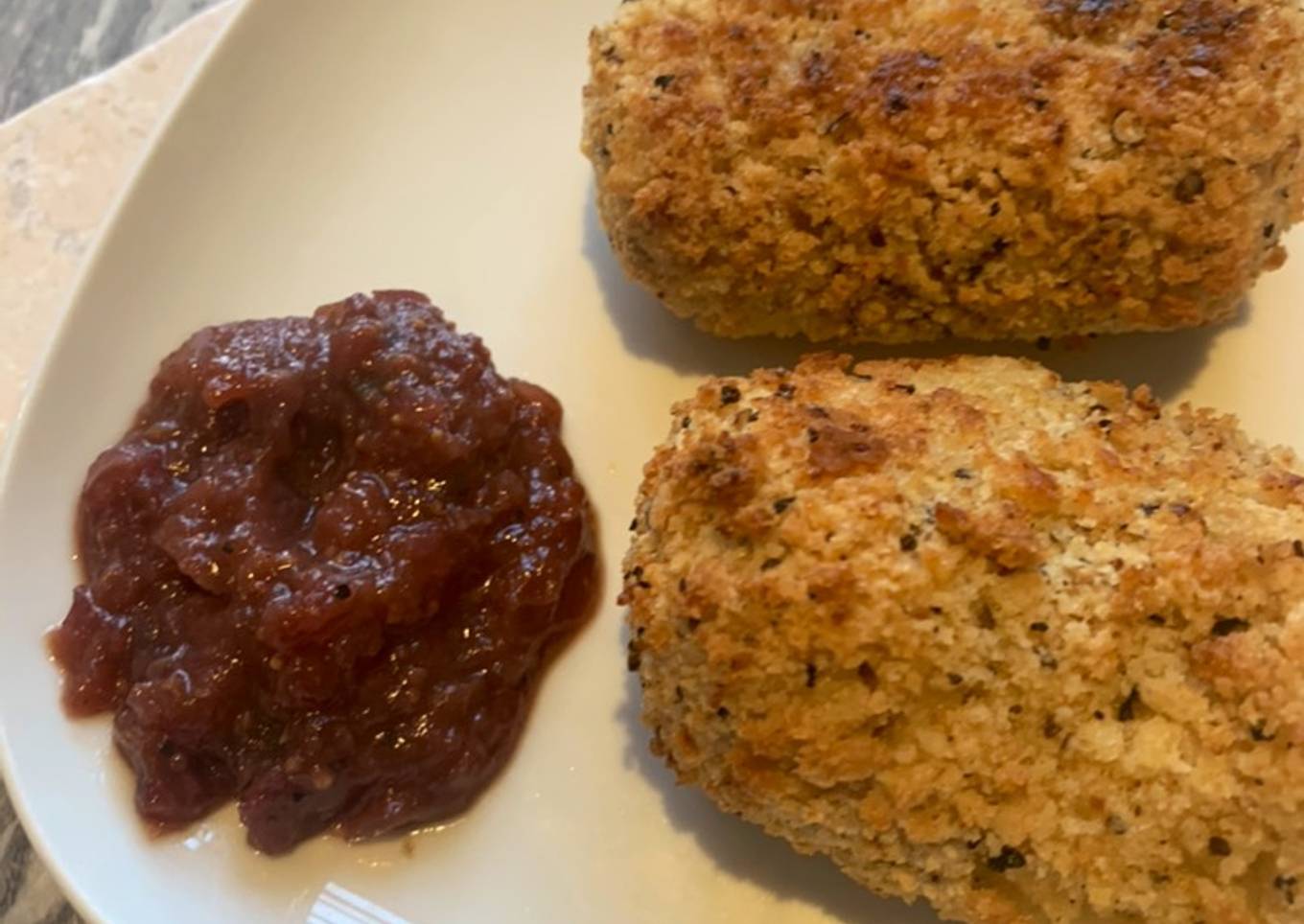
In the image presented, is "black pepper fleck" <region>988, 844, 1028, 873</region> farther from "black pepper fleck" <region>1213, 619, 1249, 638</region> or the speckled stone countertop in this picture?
the speckled stone countertop

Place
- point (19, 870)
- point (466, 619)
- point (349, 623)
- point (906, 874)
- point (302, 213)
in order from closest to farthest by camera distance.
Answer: point (906, 874) < point (349, 623) < point (466, 619) < point (19, 870) < point (302, 213)

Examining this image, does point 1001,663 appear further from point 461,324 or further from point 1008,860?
point 461,324

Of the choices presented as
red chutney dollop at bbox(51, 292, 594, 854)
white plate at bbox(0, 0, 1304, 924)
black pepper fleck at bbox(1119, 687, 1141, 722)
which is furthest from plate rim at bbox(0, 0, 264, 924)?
black pepper fleck at bbox(1119, 687, 1141, 722)

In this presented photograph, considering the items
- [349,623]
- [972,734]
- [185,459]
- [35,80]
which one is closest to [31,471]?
[185,459]

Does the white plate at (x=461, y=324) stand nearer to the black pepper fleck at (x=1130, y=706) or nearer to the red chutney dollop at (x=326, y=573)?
the red chutney dollop at (x=326, y=573)

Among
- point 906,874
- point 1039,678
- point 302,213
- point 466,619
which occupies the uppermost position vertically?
point 302,213

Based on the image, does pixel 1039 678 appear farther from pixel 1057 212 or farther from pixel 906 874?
pixel 1057 212

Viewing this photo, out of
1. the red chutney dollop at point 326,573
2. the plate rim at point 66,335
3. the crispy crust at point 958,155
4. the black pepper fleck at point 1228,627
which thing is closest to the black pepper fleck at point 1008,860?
the black pepper fleck at point 1228,627
